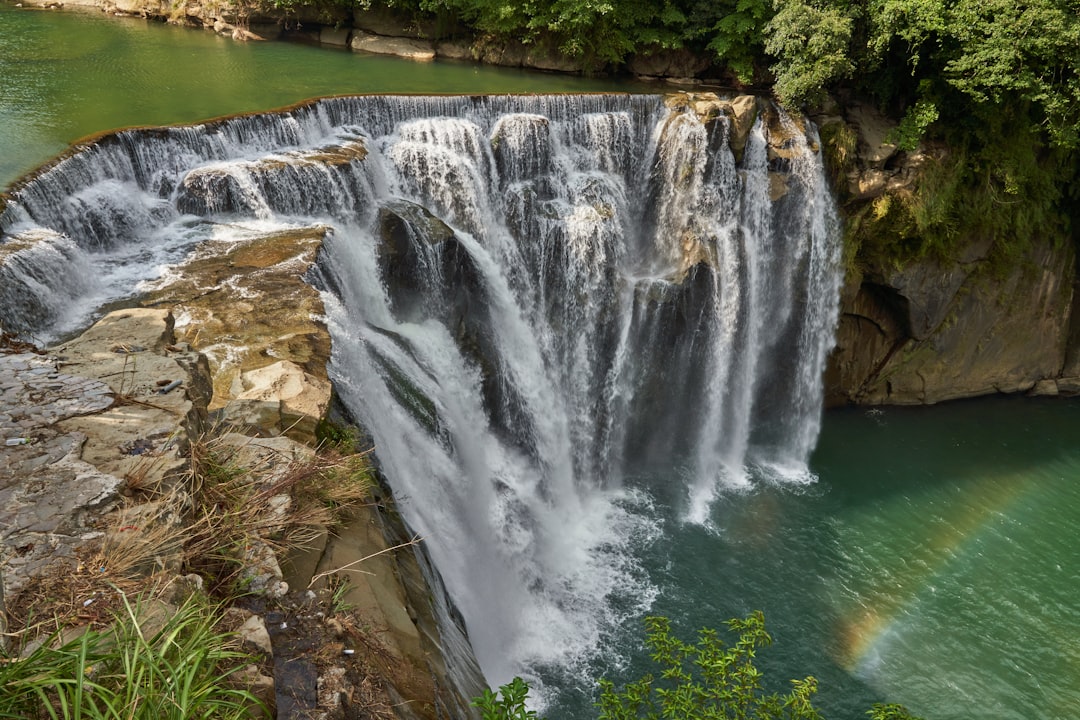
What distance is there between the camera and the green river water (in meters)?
10.4

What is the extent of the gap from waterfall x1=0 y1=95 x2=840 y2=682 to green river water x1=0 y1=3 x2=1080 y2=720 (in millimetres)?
962

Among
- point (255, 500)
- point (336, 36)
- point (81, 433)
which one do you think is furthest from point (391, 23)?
point (255, 500)

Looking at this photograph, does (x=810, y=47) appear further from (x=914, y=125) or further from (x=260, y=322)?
(x=260, y=322)

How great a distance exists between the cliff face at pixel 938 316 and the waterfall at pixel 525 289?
1116mm

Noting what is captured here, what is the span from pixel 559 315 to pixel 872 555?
688 cm

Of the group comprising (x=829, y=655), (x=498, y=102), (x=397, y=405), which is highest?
(x=498, y=102)

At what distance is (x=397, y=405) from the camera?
8.96 metres

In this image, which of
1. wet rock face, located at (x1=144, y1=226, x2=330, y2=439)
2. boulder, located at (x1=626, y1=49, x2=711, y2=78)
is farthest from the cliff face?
wet rock face, located at (x1=144, y1=226, x2=330, y2=439)

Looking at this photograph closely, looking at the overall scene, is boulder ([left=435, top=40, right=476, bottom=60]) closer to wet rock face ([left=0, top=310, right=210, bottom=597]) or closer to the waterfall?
the waterfall

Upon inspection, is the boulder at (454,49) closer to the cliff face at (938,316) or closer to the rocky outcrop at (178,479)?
the cliff face at (938,316)

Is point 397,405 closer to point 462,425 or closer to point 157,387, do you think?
point 462,425

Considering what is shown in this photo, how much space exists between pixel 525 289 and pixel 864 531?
7.51m

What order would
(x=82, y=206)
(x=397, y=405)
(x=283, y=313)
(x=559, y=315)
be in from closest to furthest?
(x=283, y=313)
(x=397, y=405)
(x=82, y=206)
(x=559, y=315)

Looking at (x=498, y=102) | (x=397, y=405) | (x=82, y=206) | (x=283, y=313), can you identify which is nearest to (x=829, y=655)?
(x=397, y=405)
